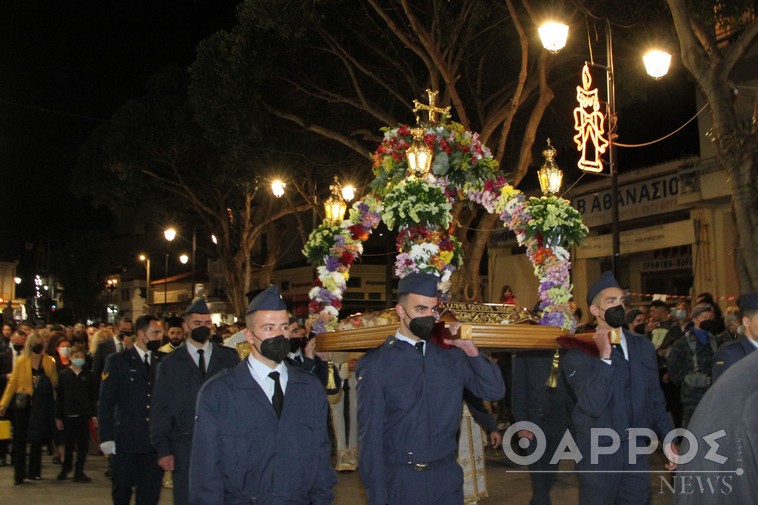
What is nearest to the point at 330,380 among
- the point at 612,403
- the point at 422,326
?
the point at 612,403

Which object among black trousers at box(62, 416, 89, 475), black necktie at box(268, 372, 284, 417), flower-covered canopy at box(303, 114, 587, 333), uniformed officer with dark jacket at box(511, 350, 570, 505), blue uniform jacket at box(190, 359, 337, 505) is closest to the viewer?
blue uniform jacket at box(190, 359, 337, 505)

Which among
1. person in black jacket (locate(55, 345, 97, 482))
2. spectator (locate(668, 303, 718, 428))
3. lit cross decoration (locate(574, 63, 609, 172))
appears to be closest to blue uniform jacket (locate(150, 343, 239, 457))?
spectator (locate(668, 303, 718, 428))

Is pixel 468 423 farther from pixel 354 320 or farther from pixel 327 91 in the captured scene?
pixel 327 91

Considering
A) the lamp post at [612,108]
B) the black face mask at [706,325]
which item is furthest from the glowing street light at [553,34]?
the black face mask at [706,325]

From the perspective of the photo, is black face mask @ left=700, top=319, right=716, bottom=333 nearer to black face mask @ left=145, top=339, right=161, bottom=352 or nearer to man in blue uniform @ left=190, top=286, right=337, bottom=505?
black face mask @ left=145, top=339, right=161, bottom=352

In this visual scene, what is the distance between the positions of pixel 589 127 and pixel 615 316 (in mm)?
12857

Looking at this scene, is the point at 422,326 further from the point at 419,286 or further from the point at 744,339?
the point at 744,339

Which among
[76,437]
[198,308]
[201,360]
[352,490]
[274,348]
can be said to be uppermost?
[198,308]

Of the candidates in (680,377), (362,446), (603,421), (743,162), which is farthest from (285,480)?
(743,162)

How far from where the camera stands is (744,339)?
6426 mm

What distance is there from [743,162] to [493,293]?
19.7m

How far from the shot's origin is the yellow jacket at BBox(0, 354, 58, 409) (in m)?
12.9

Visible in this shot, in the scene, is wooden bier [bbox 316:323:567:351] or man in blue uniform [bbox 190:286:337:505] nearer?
man in blue uniform [bbox 190:286:337:505]

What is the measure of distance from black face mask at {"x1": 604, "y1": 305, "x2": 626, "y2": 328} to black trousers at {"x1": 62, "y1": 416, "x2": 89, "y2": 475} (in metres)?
9.17
